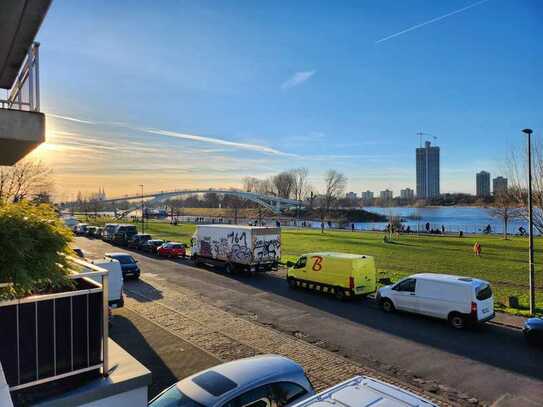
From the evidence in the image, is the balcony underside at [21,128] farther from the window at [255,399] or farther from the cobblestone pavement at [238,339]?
the cobblestone pavement at [238,339]

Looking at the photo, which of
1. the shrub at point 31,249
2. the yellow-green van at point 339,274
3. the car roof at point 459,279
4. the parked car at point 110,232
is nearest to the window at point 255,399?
the shrub at point 31,249

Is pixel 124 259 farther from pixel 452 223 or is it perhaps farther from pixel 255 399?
pixel 452 223

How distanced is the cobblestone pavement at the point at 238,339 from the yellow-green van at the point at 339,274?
5.00m

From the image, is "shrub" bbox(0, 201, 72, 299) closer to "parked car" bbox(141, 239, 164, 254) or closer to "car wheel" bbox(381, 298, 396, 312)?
"car wheel" bbox(381, 298, 396, 312)

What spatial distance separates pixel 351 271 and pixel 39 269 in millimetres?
14985

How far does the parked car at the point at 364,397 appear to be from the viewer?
16.6ft

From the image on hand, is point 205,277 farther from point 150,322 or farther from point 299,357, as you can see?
point 299,357

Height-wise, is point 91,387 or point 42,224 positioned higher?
point 42,224

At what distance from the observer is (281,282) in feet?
73.3

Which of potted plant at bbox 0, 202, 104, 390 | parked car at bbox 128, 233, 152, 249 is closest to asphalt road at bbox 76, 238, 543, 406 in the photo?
potted plant at bbox 0, 202, 104, 390

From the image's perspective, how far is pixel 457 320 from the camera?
542 inches

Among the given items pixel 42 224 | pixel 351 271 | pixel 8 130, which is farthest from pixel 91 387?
pixel 351 271

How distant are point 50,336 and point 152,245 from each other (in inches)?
1273

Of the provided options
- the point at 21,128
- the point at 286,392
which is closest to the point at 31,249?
the point at 21,128
